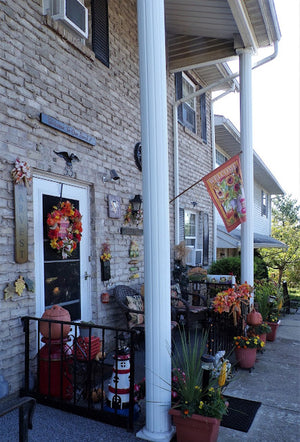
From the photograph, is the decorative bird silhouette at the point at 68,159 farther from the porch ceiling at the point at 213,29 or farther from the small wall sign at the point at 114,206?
the porch ceiling at the point at 213,29

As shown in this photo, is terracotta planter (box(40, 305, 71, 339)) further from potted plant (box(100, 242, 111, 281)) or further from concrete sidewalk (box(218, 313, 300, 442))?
concrete sidewalk (box(218, 313, 300, 442))

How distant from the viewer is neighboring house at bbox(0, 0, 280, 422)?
3.71 metres

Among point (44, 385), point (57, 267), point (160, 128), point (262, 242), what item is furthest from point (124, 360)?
point (262, 242)

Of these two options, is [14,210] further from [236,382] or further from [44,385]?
[236,382]

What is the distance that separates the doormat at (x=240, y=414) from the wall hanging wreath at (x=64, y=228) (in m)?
2.42

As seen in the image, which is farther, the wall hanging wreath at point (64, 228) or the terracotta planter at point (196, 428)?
the wall hanging wreath at point (64, 228)

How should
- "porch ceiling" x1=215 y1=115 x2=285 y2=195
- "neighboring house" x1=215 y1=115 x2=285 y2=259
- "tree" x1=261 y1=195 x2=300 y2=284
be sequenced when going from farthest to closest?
"tree" x1=261 y1=195 x2=300 y2=284 < "porch ceiling" x1=215 y1=115 x2=285 y2=195 < "neighboring house" x1=215 y1=115 x2=285 y2=259

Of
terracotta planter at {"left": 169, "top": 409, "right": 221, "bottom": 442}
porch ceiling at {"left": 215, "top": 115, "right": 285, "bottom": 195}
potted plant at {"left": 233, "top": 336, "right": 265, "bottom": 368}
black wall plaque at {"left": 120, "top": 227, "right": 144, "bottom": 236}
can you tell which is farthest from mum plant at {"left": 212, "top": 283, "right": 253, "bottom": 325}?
porch ceiling at {"left": 215, "top": 115, "right": 285, "bottom": 195}

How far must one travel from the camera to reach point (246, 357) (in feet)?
15.0

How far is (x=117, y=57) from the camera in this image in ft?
19.1

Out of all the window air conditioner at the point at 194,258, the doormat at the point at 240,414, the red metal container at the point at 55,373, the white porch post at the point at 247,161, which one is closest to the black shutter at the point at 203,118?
the window air conditioner at the point at 194,258

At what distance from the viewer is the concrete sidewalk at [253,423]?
2.95 meters

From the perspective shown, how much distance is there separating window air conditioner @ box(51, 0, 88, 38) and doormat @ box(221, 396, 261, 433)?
181 inches

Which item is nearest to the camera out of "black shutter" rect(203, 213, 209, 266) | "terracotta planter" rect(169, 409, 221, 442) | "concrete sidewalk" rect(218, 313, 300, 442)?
"terracotta planter" rect(169, 409, 221, 442)
